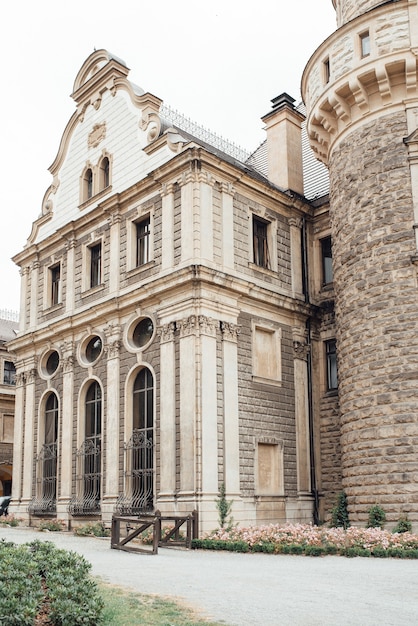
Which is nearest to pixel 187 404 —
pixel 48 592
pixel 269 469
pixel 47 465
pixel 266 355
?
pixel 269 469

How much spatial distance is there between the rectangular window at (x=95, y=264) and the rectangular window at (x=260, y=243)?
5970 mm

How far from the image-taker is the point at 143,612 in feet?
28.9

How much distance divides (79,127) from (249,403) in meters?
14.2

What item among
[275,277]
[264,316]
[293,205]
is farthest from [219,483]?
[293,205]

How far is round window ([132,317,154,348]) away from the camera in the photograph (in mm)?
24625

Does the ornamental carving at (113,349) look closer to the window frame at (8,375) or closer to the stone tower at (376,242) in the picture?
the stone tower at (376,242)

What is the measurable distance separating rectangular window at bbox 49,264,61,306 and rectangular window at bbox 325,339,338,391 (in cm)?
→ 1103

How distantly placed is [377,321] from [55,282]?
14823mm

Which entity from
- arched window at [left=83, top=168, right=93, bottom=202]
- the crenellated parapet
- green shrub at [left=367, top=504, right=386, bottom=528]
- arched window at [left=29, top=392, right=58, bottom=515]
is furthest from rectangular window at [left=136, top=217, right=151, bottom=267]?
green shrub at [left=367, top=504, right=386, bottom=528]

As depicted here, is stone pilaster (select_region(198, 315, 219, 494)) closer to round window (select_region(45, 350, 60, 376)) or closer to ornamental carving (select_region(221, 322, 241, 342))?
ornamental carving (select_region(221, 322, 241, 342))

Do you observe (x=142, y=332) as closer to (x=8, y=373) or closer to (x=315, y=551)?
(x=315, y=551)

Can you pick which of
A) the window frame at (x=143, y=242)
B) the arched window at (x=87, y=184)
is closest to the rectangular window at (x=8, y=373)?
the arched window at (x=87, y=184)

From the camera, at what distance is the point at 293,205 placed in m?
27.0

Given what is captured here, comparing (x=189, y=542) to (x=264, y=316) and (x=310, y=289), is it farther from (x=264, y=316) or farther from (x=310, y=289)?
(x=310, y=289)
